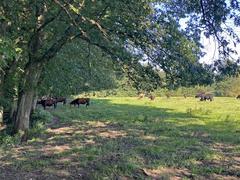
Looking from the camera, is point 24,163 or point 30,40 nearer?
point 24,163

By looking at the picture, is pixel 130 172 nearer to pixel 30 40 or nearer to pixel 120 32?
pixel 120 32

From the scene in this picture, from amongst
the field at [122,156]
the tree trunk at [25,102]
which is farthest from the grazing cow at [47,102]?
the tree trunk at [25,102]

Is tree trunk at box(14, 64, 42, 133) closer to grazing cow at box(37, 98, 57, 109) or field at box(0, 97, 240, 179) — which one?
field at box(0, 97, 240, 179)

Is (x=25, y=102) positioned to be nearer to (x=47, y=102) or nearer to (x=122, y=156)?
(x=122, y=156)

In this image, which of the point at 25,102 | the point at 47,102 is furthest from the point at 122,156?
the point at 47,102

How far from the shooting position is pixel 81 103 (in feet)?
178

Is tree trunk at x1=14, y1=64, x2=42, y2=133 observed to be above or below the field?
above

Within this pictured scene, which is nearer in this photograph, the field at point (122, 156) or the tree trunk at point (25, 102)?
the field at point (122, 156)

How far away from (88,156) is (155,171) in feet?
8.25

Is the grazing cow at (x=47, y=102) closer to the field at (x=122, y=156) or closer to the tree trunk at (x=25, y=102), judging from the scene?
the field at (x=122, y=156)

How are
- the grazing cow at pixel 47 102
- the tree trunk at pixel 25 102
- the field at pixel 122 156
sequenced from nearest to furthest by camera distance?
1. the field at pixel 122 156
2. the tree trunk at pixel 25 102
3. the grazing cow at pixel 47 102

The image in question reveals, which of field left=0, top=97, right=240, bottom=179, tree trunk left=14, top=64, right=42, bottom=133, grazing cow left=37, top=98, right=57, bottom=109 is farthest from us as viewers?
grazing cow left=37, top=98, right=57, bottom=109

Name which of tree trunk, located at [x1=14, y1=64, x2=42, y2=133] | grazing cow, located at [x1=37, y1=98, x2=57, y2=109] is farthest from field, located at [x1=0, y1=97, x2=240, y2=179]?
grazing cow, located at [x1=37, y1=98, x2=57, y2=109]

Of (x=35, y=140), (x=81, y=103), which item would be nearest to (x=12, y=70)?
(x=35, y=140)
